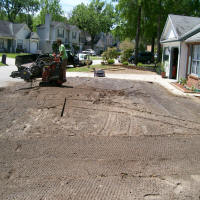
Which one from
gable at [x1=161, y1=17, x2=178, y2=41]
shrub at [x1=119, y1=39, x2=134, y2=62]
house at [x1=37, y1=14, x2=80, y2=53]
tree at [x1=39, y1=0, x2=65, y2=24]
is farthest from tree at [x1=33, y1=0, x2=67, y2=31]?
gable at [x1=161, y1=17, x2=178, y2=41]

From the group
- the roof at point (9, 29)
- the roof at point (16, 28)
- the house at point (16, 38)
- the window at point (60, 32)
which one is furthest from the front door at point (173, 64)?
the window at point (60, 32)

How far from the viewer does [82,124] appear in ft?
23.9

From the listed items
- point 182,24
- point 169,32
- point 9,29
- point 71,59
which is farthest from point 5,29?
point 182,24

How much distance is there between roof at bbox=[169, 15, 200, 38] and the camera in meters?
20.0

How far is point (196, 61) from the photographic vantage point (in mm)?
16188

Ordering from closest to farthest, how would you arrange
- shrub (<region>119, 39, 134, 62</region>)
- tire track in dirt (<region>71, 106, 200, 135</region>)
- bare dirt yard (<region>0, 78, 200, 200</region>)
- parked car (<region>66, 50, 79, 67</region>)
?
1. bare dirt yard (<region>0, 78, 200, 200</region>)
2. tire track in dirt (<region>71, 106, 200, 135</region>)
3. parked car (<region>66, 50, 79, 67</region>)
4. shrub (<region>119, 39, 134, 62</region>)

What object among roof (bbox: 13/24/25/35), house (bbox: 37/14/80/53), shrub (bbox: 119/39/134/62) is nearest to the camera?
shrub (bbox: 119/39/134/62)

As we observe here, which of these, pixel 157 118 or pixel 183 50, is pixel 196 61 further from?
pixel 157 118

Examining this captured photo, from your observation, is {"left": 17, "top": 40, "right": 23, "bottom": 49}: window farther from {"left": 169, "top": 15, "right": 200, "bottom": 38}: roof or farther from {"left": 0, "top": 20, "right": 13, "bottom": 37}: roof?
{"left": 169, "top": 15, "right": 200, "bottom": 38}: roof

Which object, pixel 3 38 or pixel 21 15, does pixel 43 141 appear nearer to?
pixel 3 38

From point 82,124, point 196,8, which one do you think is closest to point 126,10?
point 196,8

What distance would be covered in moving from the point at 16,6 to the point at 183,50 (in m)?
75.8

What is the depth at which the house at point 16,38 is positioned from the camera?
2146 inches

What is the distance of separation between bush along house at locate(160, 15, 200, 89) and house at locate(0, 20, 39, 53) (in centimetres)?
3888
